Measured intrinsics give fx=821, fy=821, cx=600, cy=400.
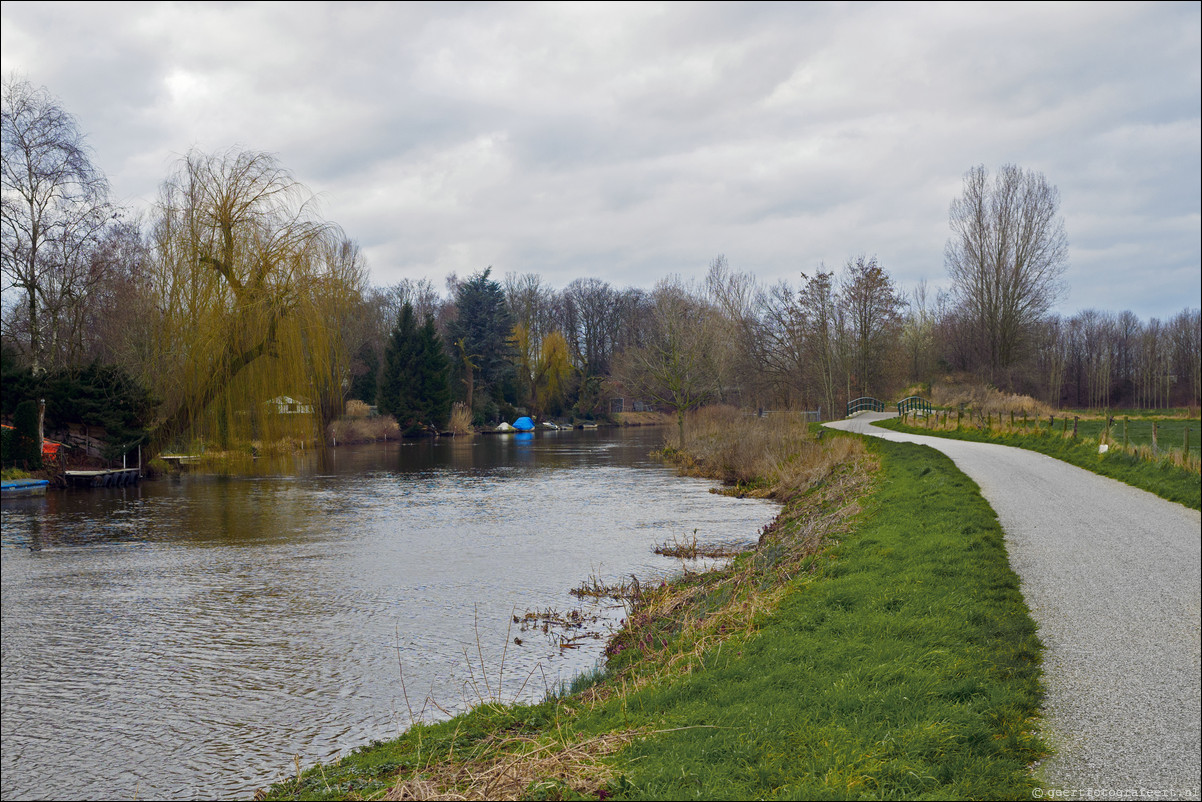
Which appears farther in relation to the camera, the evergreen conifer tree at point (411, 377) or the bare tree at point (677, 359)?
the evergreen conifer tree at point (411, 377)

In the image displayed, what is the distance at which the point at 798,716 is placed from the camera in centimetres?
502

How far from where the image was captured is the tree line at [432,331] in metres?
19.2

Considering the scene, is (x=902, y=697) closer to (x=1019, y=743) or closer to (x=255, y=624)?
(x=1019, y=743)

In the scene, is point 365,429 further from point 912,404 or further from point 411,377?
point 912,404

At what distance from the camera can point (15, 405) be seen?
2575 centimetres

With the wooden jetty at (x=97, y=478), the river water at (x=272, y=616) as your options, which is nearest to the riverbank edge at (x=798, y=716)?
the river water at (x=272, y=616)

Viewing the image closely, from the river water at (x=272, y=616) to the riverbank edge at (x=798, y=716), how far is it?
139 cm

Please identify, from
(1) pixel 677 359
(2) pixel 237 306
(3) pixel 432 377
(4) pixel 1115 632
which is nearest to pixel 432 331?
(3) pixel 432 377

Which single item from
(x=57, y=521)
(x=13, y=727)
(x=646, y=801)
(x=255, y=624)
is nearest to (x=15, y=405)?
(x=57, y=521)

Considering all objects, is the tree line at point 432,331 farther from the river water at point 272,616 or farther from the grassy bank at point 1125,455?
the grassy bank at point 1125,455

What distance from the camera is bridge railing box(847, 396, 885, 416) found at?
4291 cm

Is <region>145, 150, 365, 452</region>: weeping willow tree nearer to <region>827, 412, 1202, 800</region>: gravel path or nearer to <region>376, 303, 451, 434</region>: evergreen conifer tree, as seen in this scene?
<region>827, 412, 1202, 800</region>: gravel path

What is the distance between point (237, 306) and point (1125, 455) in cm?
1851

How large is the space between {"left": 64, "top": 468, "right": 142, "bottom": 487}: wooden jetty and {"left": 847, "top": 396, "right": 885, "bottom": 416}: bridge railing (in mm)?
32820
